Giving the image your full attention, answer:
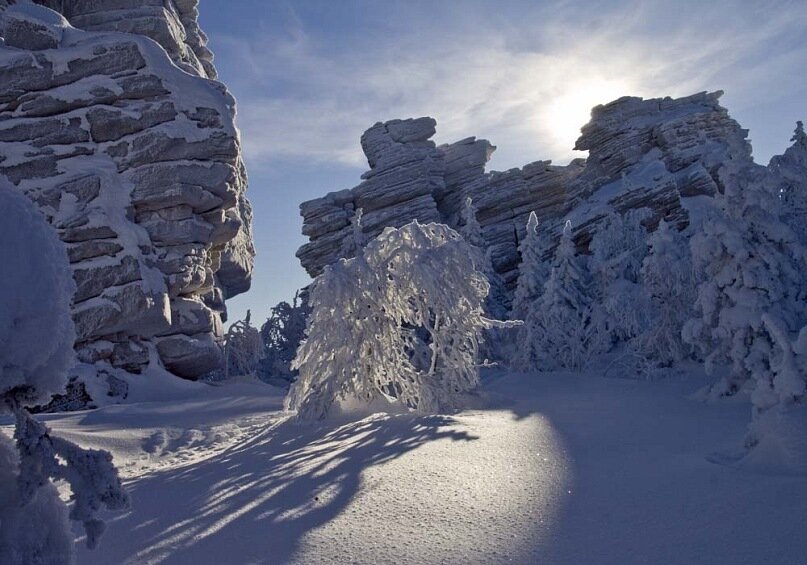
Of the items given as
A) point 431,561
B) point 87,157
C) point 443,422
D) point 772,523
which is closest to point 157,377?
point 87,157

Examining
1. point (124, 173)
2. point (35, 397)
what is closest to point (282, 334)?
point (124, 173)

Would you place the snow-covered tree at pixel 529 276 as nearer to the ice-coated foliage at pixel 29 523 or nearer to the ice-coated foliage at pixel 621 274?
the ice-coated foliage at pixel 621 274

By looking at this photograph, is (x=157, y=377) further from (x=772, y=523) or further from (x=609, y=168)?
(x=609, y=168)

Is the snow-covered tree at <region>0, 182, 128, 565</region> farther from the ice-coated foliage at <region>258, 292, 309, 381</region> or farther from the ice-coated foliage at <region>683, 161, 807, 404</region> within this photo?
the ice-coated foliage at <region>258, 292, 309, 381</region>

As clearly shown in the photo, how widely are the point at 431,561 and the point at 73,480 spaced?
271 cm

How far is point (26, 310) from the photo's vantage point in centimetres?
242

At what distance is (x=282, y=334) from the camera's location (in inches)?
1276

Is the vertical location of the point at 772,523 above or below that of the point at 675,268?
below

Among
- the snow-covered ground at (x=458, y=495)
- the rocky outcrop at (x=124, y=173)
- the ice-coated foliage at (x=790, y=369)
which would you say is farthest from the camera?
the rocky outcrop at (x=124, y=173)

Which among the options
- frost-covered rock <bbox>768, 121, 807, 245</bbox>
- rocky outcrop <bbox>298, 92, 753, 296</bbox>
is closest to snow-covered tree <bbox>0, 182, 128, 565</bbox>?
frost-covered rock <bbox>768, 121, 807, 245</bbox>

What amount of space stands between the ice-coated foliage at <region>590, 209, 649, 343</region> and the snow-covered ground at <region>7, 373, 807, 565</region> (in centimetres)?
1449

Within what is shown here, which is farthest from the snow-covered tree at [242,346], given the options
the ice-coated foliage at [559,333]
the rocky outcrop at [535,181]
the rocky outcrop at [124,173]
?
the rocky outcrop at [535,181]

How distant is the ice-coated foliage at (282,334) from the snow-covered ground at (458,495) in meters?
19.7

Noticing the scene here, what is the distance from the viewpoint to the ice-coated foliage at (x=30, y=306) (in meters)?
2.38
